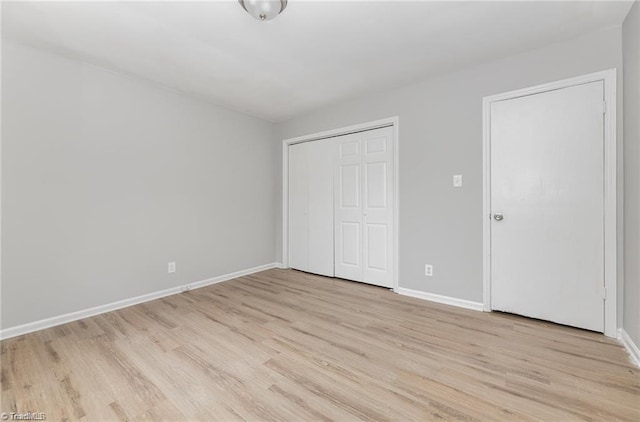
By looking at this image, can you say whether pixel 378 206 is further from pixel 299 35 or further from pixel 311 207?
pixel 299 35

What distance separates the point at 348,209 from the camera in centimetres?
374

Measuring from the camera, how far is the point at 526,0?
5.95 ft

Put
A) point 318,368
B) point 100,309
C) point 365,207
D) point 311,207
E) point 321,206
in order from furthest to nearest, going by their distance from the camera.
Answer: point 311,207 → point 321,206 → point 365,207 → point 100,309 → point 318,368

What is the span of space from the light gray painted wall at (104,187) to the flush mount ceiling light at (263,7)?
1.87 metres

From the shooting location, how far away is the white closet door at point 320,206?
3939mm

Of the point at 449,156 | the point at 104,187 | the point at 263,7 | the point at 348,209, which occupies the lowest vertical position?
the point at 348,209

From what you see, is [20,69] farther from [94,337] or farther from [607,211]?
[607,211]

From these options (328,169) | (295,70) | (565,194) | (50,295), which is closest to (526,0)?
(565,194)

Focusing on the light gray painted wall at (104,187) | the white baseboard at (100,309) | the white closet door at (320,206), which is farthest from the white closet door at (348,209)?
the white baseboard at (100,309)

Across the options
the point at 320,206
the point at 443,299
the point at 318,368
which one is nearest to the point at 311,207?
the point at 320,206

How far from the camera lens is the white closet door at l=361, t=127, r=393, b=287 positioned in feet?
11.0

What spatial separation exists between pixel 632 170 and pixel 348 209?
8.50 feet

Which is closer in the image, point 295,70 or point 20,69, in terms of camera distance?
point 20,69

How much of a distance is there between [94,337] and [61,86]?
7.35 ft
